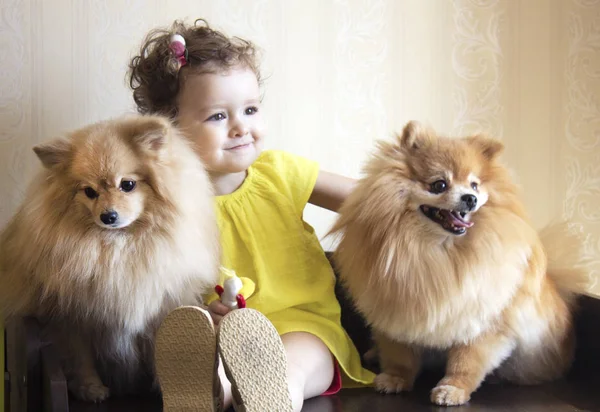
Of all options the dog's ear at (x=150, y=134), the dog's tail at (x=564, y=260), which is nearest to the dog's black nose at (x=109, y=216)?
the dog's ear at (x=150, y=134)

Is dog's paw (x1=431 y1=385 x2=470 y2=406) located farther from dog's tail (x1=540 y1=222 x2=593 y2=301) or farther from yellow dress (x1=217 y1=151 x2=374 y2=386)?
dog's tail (x1=540 y1=222 x2=593 y2=301)

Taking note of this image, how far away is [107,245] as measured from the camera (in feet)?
4.54

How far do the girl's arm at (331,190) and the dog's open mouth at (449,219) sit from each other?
0.35 metres

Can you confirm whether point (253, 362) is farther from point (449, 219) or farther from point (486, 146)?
point (486, 146)

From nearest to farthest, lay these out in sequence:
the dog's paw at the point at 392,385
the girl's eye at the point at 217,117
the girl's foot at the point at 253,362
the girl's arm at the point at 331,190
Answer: the girl's foot at the point at 253,362
the dog's paw at the point at 392,385
the girl's eye at the point at 217,117
the girl's arm at the point at 331,190

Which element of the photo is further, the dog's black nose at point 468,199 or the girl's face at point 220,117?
the girl's face at point 220,117

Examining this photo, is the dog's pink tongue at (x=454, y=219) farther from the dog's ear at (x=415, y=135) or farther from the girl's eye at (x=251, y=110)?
the girl's eye at (x=251, y=110)

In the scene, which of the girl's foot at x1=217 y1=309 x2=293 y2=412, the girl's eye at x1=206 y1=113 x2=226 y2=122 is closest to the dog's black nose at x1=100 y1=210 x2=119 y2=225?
the girl's foot at x1=217 y1=309 x2=293 y2=412

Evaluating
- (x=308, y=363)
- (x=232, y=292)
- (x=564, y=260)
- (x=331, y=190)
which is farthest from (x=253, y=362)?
(x=564, y=260)

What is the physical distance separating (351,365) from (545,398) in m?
0.41

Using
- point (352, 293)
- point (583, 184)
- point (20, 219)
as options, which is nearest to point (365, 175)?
point (352, 293)

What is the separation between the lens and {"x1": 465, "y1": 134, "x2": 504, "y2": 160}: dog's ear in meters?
1.51

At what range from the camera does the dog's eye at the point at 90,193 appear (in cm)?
137

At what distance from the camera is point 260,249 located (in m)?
1.72
